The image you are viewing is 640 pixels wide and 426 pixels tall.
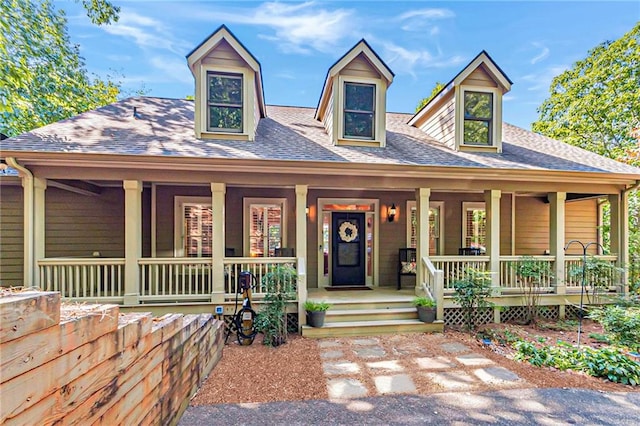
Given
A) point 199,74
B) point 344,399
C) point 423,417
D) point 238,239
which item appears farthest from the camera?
point 238,239

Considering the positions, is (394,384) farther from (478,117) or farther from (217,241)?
(478,117)

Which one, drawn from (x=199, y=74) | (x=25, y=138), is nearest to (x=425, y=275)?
(x=199, y=74)

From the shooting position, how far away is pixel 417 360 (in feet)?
14.4

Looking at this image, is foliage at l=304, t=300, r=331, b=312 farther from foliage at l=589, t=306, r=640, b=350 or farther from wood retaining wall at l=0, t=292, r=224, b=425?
foliage at l=589, t=306, r=640, b=350

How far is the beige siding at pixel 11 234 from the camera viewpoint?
646 centimetres

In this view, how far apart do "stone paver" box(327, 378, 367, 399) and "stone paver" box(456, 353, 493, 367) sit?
5.54 ft

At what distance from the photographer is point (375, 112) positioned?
704 cm

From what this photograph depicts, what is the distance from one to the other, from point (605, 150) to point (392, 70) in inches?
537

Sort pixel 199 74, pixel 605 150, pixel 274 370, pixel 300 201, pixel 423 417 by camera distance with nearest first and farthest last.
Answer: pixel 423 417 < pixel 274 370 < pixel 300 201 < pixel 199 74 < pixel 605 150

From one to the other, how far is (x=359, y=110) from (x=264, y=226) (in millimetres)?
3664

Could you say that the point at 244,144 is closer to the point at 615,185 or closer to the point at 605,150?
the point at 615,185

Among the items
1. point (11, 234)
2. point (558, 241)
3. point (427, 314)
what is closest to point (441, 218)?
point (558, 241)

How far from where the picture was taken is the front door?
7930 mm

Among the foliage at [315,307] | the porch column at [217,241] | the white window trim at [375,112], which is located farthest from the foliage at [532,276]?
the porch column at [217,241]
